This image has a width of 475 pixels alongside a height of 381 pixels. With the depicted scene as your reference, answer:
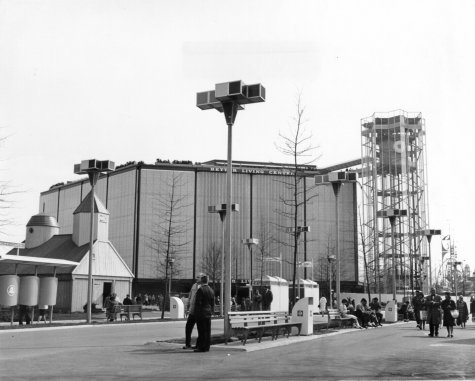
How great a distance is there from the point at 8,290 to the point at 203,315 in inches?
545

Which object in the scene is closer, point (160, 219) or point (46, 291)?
point (46, 291)

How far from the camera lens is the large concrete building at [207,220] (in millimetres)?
84188

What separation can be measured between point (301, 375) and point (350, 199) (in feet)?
271

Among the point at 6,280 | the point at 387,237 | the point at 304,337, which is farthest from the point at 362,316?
the point at 387,237

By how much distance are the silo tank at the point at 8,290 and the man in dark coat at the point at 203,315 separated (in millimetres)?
13465

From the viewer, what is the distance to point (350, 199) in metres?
91.1

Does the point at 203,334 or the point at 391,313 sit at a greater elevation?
the point at 203,334

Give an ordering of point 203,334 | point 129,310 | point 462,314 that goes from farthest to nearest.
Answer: point 129,310, point 462,314, point 203,334

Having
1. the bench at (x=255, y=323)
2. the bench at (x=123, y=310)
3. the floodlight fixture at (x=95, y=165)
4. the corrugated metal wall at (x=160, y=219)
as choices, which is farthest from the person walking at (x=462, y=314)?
the corrugated metal wall at (x=160, y=219)

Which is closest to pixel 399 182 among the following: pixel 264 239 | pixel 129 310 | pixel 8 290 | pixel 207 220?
pixel 264 239

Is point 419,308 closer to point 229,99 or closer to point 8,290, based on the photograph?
point 229,99

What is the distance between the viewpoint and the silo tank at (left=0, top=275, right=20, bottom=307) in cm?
2432

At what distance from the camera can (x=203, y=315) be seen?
44.6 ft

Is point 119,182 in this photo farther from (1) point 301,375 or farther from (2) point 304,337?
(1) point 301,375
